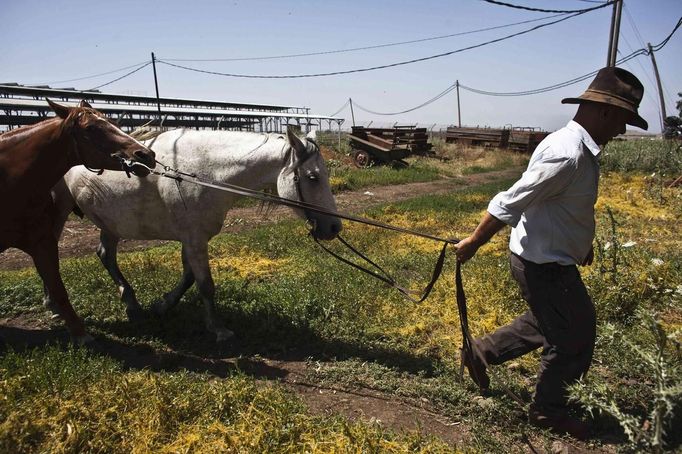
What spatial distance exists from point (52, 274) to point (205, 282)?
135 centimetres

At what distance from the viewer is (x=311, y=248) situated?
7266 mm

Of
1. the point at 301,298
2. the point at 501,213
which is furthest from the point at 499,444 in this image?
the point at 301,298

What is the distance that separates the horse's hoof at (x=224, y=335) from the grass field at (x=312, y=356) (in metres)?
0.11

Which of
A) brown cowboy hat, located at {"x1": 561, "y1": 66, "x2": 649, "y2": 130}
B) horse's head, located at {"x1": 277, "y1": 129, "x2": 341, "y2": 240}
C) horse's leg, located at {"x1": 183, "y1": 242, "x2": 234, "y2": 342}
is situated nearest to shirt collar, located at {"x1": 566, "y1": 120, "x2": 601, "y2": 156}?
brown cowboy hat, located at {"x1": 561, "y1": 66, "x2": 649, "y2": 130}

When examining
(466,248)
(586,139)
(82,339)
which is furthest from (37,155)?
(586,139)

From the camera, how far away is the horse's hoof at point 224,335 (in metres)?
4.28

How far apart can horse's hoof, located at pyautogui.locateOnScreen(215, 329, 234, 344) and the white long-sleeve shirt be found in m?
2.91

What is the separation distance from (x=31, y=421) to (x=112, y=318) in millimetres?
2334

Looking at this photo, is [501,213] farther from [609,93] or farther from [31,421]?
[31,421]

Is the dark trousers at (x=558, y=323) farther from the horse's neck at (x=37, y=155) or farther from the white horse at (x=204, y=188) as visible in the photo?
the horse's neck at (x=37, y=155)

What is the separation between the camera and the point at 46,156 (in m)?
3.67

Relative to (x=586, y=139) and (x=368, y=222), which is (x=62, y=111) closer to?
(x=368, y=222)

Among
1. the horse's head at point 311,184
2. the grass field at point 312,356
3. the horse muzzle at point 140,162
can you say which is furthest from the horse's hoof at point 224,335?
the horse muzzle at point 140,162

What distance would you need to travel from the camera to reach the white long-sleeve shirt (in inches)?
96.5
